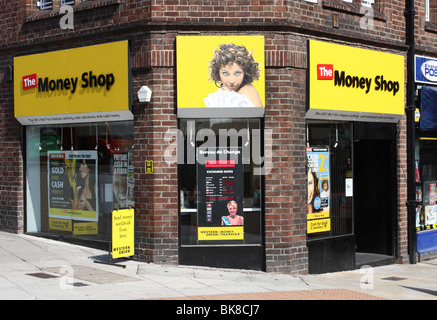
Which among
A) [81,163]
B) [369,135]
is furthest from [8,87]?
[369,135]

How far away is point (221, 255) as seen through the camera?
11414mm

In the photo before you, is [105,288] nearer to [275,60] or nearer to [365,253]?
[275,60]

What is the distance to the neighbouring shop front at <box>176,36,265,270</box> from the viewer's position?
37.0 ft

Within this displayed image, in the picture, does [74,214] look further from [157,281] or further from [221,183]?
[157,281]

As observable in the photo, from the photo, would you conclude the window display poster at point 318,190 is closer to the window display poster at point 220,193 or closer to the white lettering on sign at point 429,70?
the window display poster at point 220,193

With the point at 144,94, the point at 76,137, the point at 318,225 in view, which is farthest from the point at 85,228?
the point at 318,225

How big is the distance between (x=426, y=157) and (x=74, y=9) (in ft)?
30.1

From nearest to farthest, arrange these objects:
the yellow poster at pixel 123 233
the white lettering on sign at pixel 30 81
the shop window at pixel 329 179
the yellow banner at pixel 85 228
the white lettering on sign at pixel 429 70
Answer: the yellow poster at pixel 123 233, the shop window at pixel 329 179, the yellow banner at pixel 85 228, the white lettering on sign at pixel 30 81, the white lettering on sign at pixel 429 70

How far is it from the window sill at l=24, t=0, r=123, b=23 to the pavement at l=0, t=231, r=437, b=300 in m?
4.80

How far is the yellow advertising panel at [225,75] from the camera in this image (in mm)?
11258

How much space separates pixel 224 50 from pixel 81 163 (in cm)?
396

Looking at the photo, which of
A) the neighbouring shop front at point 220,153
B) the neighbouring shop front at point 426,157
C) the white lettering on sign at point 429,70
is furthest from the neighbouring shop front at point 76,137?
the white lettering on sign at point 429,70

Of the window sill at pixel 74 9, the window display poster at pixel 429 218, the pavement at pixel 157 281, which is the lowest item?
the pavement at pixel 157 281

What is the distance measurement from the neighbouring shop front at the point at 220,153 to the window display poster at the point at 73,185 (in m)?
2.29
